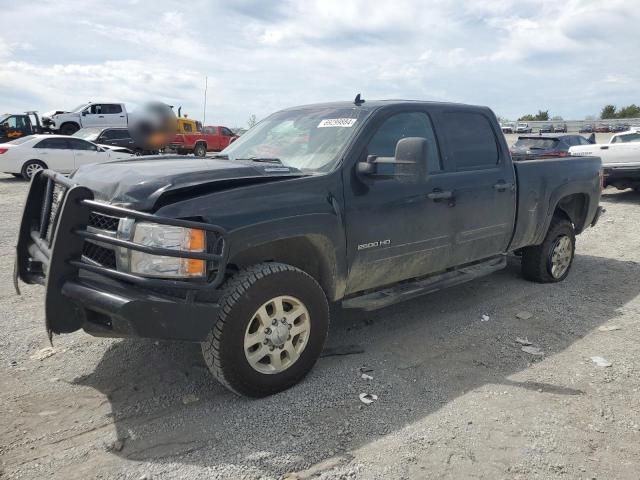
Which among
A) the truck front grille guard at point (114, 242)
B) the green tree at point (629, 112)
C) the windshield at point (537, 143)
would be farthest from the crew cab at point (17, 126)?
the green tree at point (629, 112)

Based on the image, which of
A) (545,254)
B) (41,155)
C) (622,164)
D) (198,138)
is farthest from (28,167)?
(622,164)

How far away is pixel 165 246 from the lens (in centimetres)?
282

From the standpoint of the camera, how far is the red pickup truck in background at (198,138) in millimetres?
22469

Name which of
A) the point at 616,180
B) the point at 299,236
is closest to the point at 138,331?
the point at 299,236

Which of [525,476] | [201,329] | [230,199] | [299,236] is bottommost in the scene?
[525,476]

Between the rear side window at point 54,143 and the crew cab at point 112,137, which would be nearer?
the rear side window at point 54,143

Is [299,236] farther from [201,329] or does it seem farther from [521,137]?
[521,137]

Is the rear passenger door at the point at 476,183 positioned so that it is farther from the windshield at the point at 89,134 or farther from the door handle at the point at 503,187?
the windshield at the point at 89,134

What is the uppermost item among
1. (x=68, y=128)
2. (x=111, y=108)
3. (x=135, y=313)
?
(x=111, y=108)

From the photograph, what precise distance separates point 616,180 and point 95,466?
1280 centimetres

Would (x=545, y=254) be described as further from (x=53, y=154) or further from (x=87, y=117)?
(x=87, y=117)

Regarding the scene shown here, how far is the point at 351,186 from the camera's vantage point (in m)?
3.64

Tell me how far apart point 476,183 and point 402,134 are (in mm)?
871

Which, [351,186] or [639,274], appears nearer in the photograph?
[351,186]
